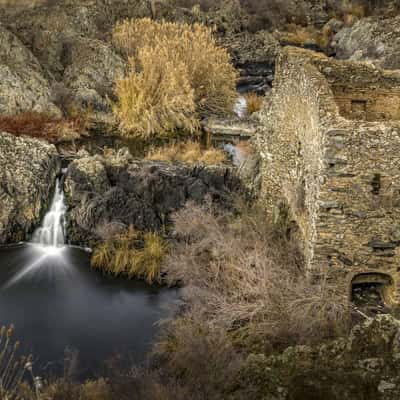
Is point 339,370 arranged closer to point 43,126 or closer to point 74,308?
point 74,308

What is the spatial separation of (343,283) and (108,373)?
5451 mm

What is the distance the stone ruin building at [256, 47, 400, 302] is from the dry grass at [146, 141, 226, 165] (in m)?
6.00

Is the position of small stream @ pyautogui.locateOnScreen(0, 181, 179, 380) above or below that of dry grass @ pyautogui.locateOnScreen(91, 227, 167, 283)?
below

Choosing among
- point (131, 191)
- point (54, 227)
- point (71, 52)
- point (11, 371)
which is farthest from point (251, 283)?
point (71, 52)

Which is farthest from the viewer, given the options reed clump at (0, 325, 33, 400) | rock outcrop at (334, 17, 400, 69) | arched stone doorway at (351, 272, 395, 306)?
rock outcrop at (334, 17, 400, 69)

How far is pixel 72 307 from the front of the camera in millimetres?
13992

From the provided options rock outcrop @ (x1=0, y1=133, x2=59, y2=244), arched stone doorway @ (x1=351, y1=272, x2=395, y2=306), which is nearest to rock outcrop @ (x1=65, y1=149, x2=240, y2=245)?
rock outcrop @ (x1=0, y1=133, x2=59, y2=244)

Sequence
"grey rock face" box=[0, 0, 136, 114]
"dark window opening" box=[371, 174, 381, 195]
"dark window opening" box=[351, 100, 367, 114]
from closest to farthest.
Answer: "dark window opening" box=[371, 174, 381, 195] < "dark window opening" box=[351, 100, 367, 114] < "grey rock face" box=[0, 0, 136, 114]

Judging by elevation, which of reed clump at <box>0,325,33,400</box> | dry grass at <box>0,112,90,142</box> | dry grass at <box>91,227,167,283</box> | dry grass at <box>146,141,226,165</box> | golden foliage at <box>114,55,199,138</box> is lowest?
reed clump at <box>0,325,33,400</box>

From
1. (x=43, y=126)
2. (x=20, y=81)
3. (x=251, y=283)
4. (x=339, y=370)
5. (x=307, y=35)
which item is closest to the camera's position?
(x=339, y=370)

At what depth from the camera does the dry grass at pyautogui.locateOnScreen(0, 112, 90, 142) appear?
23094 mm

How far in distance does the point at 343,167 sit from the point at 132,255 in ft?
23.1

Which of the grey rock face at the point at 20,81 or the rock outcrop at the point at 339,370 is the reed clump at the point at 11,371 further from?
the grey rock face at the point at 20,81

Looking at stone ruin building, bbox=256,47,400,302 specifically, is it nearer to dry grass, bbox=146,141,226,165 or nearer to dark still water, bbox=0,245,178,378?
dark still water, bbox=0,245,178,378
